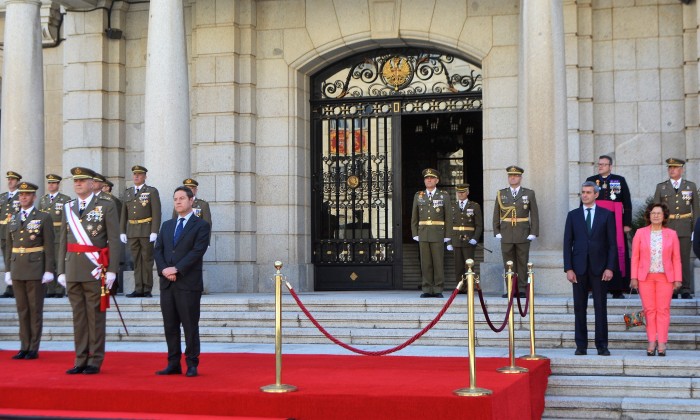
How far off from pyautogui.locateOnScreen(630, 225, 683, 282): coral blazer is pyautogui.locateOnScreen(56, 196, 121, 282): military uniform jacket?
543 centimetres

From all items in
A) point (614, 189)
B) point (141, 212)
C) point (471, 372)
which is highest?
point (614, 189)

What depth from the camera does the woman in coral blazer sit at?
11570mm

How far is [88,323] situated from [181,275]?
3.90 feet

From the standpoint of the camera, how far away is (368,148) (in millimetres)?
19547

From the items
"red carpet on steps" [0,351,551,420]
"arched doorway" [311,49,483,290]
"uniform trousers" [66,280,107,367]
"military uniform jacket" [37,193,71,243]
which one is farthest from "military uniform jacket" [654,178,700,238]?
"military uniform jacket" [37,193,71,243]

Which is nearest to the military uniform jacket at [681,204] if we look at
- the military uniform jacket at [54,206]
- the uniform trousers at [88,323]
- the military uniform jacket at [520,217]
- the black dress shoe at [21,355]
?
the military uniform jacket at [520,217]

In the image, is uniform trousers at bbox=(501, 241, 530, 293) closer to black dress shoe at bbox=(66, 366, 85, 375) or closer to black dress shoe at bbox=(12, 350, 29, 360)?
black dress shoe at bbox=(12, 350, 29, 360)

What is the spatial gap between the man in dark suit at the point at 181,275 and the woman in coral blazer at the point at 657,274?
180 inches

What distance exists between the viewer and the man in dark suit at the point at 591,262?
11.8 metres

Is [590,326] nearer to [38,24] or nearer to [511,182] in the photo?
[511,182]

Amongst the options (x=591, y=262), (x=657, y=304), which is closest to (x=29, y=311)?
(x=591, y=262)

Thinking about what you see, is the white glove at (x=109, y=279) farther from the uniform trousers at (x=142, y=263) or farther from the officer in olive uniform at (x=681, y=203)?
the officer in olive uniform at (x=681, y=203)

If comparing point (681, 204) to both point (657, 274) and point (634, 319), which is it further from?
point (657, 274)

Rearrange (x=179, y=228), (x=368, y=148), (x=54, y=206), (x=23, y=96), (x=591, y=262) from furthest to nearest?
(x=368, y=148), (x=23, y=96), (x=54, y=206), (x=591, y=262), (x=179, y=228)
